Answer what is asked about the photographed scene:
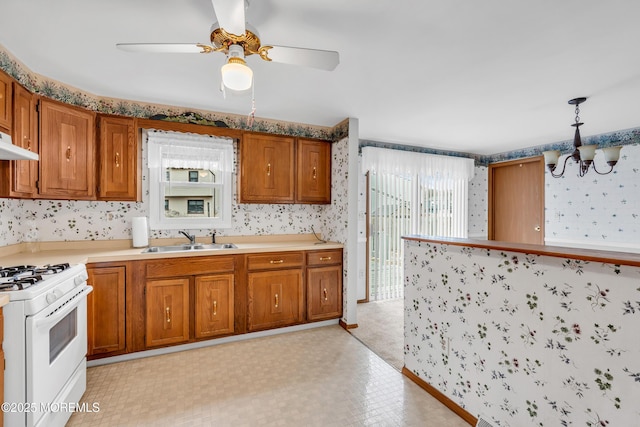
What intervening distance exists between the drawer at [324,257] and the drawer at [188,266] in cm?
84

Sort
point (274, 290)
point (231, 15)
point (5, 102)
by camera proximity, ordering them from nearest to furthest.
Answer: point (231, 15)
point (5, 102)
point (274, 290)

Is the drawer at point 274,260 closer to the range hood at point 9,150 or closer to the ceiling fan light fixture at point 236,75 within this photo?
the range hood at point 9,150

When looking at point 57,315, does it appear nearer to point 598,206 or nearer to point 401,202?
point 401,202

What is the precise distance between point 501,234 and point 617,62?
3.59 meters

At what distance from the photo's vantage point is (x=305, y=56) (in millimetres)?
1532

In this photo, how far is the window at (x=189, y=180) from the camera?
299cm

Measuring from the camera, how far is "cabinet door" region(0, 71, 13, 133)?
1800 millimetres

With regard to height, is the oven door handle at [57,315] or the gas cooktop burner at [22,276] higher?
the gas cooktop burner at [22,276]

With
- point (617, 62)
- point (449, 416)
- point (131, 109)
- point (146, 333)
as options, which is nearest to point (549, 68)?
point (617, 62)

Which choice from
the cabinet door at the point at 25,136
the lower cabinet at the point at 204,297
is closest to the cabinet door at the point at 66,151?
the cabinet door at the point at 25,136

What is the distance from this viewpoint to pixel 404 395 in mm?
2033

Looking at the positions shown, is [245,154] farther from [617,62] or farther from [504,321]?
[617,62]

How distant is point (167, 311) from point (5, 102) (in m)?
1.88

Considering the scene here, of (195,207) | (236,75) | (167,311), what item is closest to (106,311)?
(167,311)
